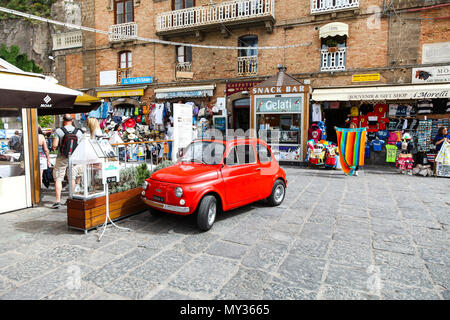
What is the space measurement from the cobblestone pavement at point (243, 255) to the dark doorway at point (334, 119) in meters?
8.03

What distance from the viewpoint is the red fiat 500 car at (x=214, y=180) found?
468cm

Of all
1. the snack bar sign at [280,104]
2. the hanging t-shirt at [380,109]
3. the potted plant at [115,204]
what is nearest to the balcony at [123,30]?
the snack bar sign at [280,104]

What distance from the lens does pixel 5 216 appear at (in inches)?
222

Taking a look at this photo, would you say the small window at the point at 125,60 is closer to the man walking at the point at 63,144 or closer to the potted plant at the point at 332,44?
the potted plant at the point at 332,44

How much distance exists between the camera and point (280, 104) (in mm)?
12289

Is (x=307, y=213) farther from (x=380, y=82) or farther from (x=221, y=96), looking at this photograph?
(x=221, y=96)

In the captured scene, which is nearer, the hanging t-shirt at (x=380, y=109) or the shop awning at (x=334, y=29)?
the hanging t-shirt at (x=380, y=109)

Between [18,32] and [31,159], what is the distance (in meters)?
26.6

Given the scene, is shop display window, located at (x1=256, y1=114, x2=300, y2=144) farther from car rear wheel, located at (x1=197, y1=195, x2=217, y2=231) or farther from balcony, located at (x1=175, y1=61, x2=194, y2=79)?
car rear wheel, located at (x1=197, y1=195, x2=217, y2=231)

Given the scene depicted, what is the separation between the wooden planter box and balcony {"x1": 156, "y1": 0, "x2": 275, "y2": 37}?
11902mm

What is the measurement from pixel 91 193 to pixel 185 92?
11.8m

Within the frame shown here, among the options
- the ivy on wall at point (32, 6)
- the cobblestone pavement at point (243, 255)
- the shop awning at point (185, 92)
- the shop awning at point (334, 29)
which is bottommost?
the cobblestone pavement at point (243, 255)

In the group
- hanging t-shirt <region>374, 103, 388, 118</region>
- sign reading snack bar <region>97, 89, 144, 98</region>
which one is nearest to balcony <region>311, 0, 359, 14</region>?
hanging t-shirt <region>374, 103, 388, 118</region>

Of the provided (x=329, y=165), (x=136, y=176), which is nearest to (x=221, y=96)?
(x=329, y=165)
